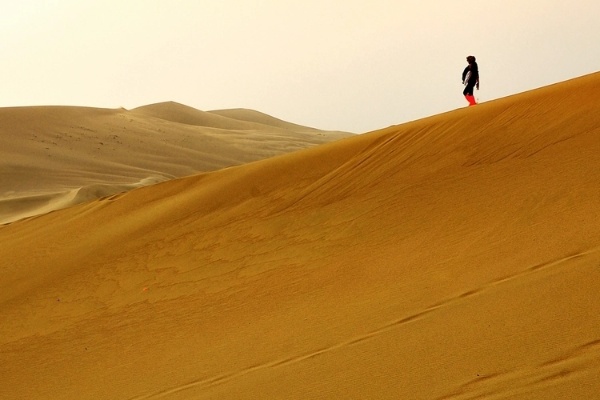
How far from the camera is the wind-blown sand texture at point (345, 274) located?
14.4 ft

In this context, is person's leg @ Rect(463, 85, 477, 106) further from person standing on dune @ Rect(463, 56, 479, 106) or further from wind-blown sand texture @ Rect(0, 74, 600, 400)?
wind-blown sand texture @ Rect(0, 74, 600, 400)

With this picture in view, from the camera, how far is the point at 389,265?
648cm

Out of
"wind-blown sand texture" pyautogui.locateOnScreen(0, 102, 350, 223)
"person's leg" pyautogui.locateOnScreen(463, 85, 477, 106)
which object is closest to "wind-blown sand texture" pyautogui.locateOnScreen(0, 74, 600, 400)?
"person's leg" pyautogui.locateOnScreen(463, 85, 477, 106)

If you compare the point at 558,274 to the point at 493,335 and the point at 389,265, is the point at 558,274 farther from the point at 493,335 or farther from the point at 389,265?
the point at 389,265

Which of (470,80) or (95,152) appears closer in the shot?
(470,80)

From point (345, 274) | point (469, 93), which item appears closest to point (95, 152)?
point (469, 93)

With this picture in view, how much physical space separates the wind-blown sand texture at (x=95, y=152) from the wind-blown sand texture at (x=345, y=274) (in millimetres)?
5860

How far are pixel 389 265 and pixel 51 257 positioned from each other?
468 centimetres

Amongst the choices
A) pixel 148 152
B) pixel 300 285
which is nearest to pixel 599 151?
pixel 300 285

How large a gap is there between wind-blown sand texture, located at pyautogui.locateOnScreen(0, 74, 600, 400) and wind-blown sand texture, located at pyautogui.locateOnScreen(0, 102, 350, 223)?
19.2ft

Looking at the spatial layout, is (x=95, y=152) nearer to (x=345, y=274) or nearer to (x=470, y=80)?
(x=470, y=80)

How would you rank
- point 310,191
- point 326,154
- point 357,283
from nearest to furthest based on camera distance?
point 357,283, point 310,191, point 326,154

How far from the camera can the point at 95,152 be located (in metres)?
29.9

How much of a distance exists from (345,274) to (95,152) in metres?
24.7
